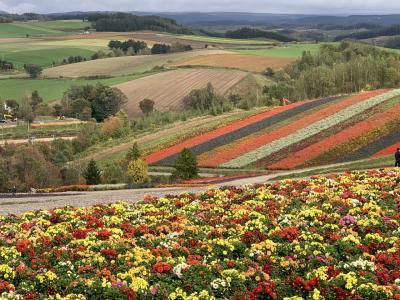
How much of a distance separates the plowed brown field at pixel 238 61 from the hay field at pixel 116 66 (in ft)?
28.3

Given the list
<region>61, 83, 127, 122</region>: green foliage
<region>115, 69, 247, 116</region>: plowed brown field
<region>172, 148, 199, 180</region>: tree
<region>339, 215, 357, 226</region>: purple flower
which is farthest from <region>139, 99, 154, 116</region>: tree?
<region>339, 215, 357, 226</region>: purple flower

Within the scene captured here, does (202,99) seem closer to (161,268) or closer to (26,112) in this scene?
(26,112)

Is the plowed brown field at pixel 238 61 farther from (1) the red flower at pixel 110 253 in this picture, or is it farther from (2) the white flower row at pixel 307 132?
(1) the red flower at pixel 110 253

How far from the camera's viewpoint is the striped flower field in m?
57.6

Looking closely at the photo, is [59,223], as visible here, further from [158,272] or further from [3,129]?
[3,129]

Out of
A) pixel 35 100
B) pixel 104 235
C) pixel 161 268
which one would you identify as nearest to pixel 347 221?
pixel 161 268

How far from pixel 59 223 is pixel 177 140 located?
175ft

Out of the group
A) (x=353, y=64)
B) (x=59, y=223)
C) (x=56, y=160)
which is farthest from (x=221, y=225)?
(x=353, y=64)

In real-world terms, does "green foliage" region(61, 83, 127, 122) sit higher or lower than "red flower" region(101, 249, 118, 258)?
lower

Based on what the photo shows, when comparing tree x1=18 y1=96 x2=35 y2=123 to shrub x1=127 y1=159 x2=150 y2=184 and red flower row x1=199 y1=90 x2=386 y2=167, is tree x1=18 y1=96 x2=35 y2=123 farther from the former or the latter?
shrub x1=127 y1=159 x2=150 y2=184

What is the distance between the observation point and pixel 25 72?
7087 inches

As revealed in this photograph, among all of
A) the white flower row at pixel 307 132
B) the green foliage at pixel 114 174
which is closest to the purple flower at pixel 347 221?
the white flower row at pixel 307 132

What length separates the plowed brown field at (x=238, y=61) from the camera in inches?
6265

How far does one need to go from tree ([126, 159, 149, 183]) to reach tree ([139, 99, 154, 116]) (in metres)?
69.6
